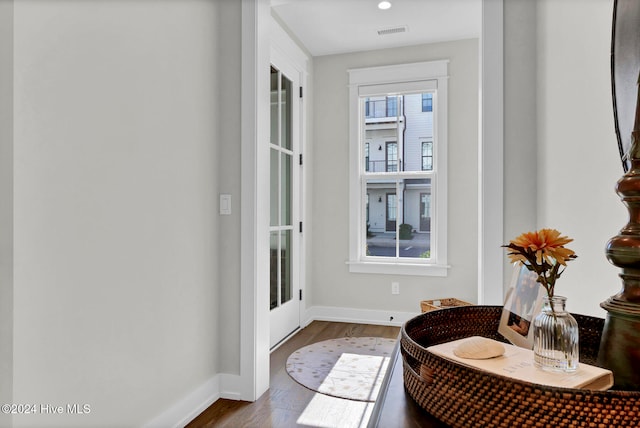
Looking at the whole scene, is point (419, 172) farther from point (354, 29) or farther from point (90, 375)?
point (90, 375)

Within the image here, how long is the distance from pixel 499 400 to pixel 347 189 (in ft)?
11.2

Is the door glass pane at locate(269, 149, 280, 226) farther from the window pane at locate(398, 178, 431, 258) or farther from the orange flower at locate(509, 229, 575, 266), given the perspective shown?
the orange flower at locate(509, 229, 575, 266)

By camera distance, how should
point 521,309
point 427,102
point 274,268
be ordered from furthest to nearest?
1. point 427,102
2. point 274,268
3. point 521,309

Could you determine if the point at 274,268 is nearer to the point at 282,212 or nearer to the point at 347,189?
the point at 282,212

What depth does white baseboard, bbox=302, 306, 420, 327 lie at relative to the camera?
3.66 meters

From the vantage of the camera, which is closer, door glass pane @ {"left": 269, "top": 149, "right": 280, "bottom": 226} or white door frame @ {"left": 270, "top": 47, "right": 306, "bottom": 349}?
door glass pane @ {"left": 269, "top": 149, "right": 280, "bottom": 226}

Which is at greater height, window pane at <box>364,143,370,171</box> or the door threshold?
window pane at <box>364,143,370,171</box>

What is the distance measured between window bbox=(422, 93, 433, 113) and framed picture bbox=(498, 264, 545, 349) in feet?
10.4

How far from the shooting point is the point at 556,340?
0.54 metres

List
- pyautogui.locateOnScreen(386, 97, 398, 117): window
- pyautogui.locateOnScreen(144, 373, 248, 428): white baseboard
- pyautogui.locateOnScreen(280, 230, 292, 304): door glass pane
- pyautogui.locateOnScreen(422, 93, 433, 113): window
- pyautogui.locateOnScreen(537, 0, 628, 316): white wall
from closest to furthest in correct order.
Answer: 1. pyautogui.locateOnScreen(537, 0, 628, 316): white wall
2. pyautogui.locateOnScreen(144, 373, 248, 428): white baseboard
3. pyautogui.locateOnScreen(280, 230, 292, 304): door glass pane
4. pyautogui.locateOnScreen(422, 93, 433, 113): window
5. pyautogui.locateOnScreen(386, 97, 398, 117): window

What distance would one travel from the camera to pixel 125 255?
1493 millimetres

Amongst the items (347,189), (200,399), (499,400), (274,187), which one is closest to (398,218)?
(347,189)
